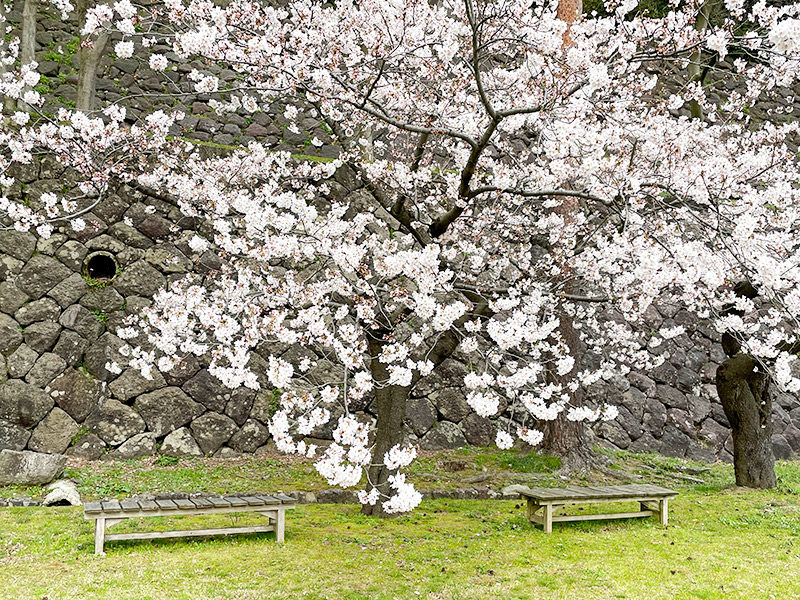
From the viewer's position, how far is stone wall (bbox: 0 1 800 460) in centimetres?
748

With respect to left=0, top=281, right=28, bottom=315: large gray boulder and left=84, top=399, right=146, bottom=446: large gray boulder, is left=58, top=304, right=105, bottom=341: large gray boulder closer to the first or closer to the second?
left=0, top=281, right=28, bottom=315: large gray boulder

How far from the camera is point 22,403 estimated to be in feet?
24.0

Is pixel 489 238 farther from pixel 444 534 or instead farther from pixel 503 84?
pixel 444 534

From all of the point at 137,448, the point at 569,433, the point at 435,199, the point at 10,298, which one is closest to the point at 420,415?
the point at 569,433

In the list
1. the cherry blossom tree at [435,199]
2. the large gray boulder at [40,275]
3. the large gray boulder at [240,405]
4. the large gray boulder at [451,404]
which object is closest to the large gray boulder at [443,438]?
the large gray boulder at [451,404]

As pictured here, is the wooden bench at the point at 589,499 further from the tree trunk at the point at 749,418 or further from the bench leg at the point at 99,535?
the bench leg at the point at 99,535

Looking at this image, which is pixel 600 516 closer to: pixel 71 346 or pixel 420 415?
pixel 420 415

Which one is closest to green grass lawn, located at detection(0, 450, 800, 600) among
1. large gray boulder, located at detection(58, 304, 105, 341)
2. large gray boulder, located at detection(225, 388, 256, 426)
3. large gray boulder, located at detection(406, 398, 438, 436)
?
large gray boulder, located at detection(225, 388, 256, 426)

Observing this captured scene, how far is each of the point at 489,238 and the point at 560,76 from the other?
11.3 feet

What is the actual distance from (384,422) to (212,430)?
3147 millimetres

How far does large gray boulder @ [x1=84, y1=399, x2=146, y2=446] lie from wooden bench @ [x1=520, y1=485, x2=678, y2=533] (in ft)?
15.8

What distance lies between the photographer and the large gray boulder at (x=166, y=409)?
7785mm

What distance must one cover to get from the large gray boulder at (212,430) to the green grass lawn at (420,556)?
3.34 ft

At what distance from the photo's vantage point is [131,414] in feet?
25.3
